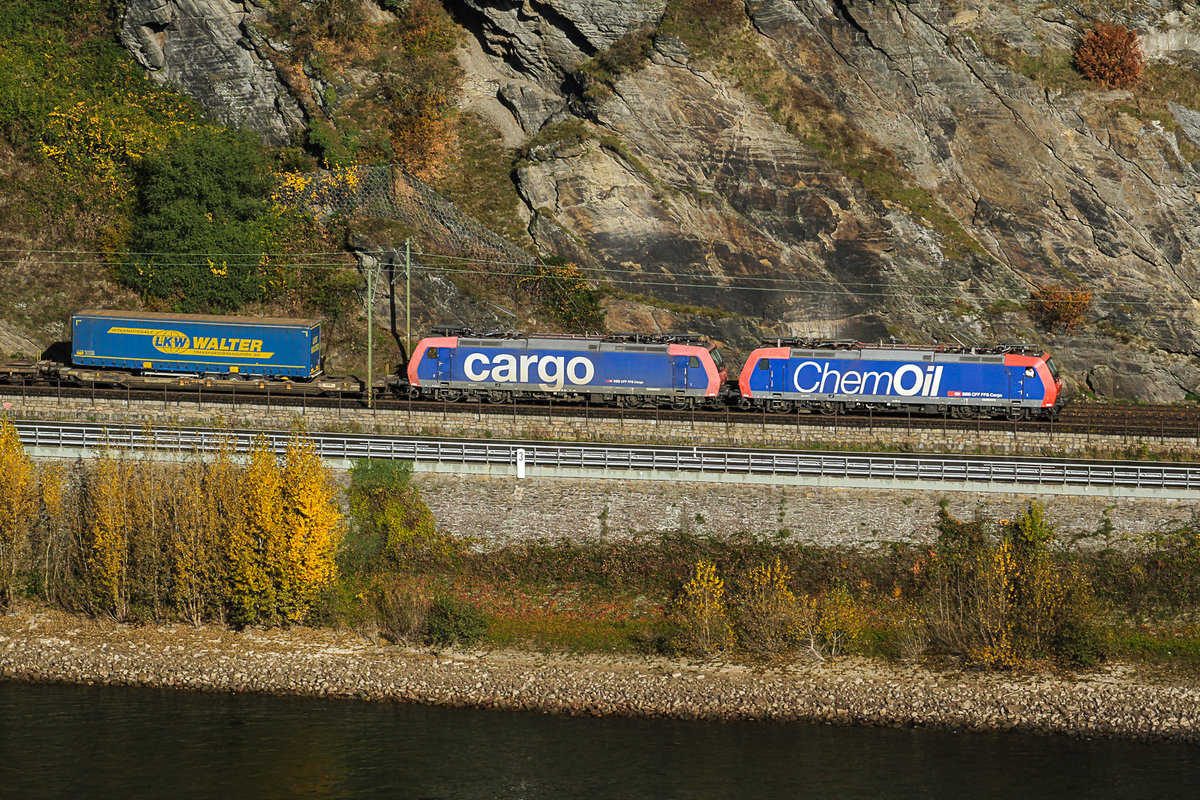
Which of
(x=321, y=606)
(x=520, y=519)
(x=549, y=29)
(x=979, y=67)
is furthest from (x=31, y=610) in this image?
(x=979, y=67)

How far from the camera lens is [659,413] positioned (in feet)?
158

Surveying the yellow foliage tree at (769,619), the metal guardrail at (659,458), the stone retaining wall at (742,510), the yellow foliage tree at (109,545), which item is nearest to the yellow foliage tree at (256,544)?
the metal guardrail at (659,458)

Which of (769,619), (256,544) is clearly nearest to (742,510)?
(769,619)

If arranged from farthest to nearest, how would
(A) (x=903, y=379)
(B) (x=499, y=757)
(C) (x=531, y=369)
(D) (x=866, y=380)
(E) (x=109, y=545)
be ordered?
(C) (x=531, y=369), (D) (x=866, y=380), (A) (x=903, y=379), (E) (x=109, y=545), (B) (x=499, y=757)

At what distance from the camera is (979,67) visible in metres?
63.7

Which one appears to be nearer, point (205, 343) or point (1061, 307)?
point (205, 343)

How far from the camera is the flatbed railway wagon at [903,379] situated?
48312mm

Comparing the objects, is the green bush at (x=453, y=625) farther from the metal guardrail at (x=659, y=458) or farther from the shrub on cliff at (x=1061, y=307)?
the shrub on cliff at (x=1061, y=307)

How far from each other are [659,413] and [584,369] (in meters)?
3.96

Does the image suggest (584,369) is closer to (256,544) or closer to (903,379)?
(903,379)

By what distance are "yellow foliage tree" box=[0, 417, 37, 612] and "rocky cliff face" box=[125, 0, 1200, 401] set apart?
27576 millimetres

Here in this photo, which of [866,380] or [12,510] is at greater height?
[866,380]

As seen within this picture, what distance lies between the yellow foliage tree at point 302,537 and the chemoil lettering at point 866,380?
68.8 feet

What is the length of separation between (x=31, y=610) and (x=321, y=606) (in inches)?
409
